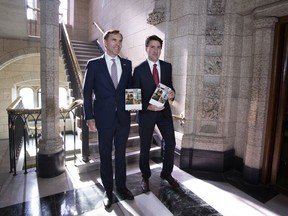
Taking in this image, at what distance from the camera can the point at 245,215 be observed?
235 centimetres

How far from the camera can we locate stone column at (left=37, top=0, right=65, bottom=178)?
2.99 meters

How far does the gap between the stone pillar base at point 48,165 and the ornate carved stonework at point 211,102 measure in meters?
2.25

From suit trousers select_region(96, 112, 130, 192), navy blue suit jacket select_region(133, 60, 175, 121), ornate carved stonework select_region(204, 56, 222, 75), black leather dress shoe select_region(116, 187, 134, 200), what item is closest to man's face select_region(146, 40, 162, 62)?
navy blue suit jacket select_region(133, 60, 175, 121)

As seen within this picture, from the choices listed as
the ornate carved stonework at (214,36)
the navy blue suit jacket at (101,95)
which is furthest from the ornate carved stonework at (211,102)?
the navy blue suit jacket at (101,95)

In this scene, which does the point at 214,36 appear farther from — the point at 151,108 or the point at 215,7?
the point at 151,108

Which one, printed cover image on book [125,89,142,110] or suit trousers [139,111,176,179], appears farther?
suit trousers [139,111,176,179]

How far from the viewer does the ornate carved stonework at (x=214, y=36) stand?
3193 mm

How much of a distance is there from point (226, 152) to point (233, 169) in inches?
13.8

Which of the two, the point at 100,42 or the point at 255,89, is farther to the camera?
the point at 100,42

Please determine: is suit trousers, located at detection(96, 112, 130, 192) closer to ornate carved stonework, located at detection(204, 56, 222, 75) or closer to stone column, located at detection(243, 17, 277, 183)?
ornate carved stonework, located at detection(204, 56, 222, 75)

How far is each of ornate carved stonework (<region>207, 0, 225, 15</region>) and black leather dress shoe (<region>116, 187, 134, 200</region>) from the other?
105 inches

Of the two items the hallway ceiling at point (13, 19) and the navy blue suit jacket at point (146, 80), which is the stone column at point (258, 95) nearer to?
the navy blue suit jacket at point (146, 80)

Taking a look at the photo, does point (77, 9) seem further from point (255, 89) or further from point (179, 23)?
point (255, 89)

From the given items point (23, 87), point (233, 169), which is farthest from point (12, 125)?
point (23, 87)
